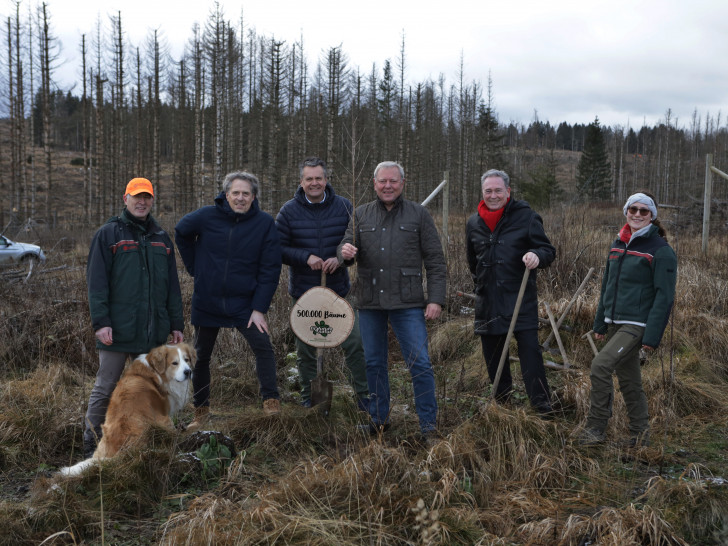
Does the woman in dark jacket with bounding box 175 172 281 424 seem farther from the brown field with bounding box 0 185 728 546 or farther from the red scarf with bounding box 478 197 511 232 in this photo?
the red scarf with bounding box 478 197 511 232

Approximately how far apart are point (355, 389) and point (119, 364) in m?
1.73

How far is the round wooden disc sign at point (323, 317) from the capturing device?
412cm

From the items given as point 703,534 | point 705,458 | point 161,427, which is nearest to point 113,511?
point 161,427

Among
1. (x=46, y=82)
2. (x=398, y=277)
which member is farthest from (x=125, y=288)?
(x=46, y=82)

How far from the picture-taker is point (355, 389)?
433 cm

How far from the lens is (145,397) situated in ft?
11.8

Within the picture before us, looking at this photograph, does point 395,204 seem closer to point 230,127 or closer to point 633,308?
point 633,308

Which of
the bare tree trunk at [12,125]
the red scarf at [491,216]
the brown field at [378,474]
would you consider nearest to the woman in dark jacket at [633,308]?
the brown field at [378,474]

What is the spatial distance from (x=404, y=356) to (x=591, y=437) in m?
1.37

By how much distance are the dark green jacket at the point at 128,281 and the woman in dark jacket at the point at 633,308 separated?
3019mm

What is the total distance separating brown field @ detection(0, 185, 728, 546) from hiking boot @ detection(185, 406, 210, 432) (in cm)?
16

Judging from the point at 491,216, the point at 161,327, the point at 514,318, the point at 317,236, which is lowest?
the point at 161,327

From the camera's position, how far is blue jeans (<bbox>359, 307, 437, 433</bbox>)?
379 cm

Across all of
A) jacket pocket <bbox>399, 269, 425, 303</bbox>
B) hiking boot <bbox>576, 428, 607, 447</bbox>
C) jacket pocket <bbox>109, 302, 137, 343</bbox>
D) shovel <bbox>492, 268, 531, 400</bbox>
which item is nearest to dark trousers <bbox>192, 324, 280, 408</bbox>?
jacket pocket <bbox>109, 302, 137, 343</bbox>
